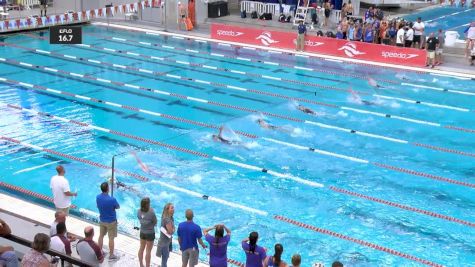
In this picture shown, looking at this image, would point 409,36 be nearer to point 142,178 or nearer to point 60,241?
point 142,178

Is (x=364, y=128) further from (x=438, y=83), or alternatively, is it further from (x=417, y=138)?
→ (x=438, y=83)

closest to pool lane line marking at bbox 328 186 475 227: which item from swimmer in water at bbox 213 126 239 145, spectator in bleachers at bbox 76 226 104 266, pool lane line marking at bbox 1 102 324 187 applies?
pool lane line marking at bbox 1 102 324 187

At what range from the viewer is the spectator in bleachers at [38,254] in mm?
5848

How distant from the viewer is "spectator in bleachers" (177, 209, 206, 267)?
7410 millimetres

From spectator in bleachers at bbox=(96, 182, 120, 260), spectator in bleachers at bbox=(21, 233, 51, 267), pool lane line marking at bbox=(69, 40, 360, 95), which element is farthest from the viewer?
pool lane line marking at bbox=(69, 40, 360, 95)

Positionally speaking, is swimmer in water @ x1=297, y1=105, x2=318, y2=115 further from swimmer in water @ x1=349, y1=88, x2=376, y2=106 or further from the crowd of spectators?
the crowd of spectators

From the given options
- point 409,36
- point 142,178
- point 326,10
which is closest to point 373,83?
point 409,36

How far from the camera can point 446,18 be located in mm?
31906

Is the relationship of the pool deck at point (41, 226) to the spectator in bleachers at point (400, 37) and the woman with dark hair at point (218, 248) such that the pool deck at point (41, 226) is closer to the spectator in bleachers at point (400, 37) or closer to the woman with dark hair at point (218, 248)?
the woman with dark hair at point (218, 248)

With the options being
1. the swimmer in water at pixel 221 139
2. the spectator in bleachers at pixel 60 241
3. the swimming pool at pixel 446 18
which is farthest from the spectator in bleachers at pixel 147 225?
the swimming pool at pixel 446 18

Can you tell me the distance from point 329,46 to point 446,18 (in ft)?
37.6

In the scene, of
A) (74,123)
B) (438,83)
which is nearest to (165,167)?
(74,123)

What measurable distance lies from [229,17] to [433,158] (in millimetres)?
19978

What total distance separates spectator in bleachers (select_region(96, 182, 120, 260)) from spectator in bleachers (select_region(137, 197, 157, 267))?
0.47 metres
